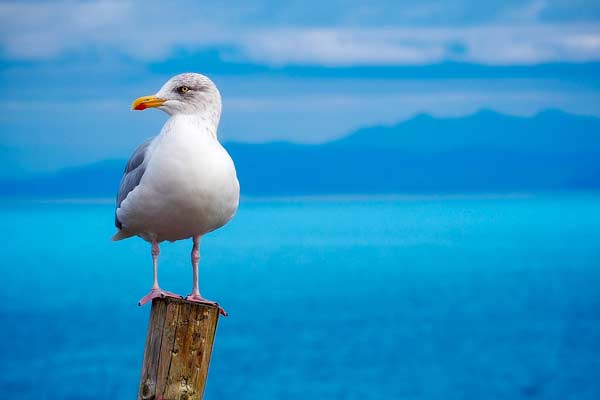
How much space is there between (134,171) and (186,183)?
0.48 meters

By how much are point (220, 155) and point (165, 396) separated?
127 cm

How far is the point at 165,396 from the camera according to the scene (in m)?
3.87

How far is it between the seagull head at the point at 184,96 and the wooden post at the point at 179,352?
1096 mm

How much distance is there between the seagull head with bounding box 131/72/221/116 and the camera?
176 inches

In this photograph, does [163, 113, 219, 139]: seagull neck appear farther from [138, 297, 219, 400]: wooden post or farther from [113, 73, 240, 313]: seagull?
[138, 297, 219, 400]: wooden post

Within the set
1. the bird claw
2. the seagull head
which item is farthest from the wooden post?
the seagull head

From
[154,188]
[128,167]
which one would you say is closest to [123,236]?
[128,167]

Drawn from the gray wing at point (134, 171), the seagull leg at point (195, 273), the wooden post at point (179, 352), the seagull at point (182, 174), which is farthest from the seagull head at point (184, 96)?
the wooden post at point (179, 352)

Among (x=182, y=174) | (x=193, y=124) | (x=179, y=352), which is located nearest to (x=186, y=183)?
(x=182, y=174)

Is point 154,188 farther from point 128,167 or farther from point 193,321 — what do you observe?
point 193,321

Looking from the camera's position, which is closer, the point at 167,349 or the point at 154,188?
the point at 167,349

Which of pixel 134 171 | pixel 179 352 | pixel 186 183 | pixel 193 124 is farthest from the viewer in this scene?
pixel 134 171

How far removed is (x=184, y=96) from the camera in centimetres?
449

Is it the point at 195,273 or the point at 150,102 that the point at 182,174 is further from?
the point at 195,273
